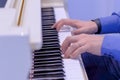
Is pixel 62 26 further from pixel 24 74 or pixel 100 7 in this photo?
pixel 100 7

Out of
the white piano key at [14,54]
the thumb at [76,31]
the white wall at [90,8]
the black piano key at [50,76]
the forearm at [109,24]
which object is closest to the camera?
the white piano key at [14,54]

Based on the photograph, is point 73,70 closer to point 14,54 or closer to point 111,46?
point 111,46

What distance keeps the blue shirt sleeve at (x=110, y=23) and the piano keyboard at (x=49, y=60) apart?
0.25 m

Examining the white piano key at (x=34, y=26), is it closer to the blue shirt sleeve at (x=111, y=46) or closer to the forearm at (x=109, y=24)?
the blue shirt sleeve at (x=111, y=46)

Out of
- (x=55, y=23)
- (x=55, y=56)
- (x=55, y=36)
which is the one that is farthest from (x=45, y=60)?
(x=55, y=23)

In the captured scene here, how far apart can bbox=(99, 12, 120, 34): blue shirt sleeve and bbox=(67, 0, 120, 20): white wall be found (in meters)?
1.03

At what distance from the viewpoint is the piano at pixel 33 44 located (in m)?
0.43

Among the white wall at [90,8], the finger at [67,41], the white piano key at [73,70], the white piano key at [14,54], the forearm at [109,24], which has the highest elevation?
the white piano key at [14,54]

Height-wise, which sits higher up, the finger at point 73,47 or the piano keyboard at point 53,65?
the finger at point 73,47

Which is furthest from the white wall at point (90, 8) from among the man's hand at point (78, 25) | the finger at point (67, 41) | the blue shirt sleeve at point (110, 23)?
the finger at point (67, 41)

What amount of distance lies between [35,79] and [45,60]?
0.12m

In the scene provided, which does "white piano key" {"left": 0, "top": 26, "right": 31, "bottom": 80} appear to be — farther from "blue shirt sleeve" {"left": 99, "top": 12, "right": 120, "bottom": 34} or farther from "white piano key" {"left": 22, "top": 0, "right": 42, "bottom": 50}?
"blue shirt sleeve" {"left": 99, "top": 12, "right": 120, "bottom": 34}

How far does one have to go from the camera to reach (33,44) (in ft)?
1.50

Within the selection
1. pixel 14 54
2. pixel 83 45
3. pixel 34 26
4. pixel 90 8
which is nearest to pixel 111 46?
pixel 83 45
